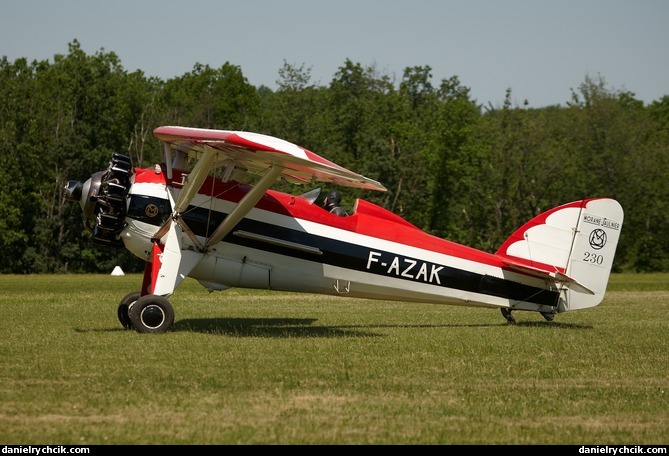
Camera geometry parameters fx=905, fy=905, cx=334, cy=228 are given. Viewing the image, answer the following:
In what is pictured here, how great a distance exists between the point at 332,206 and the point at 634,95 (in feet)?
331

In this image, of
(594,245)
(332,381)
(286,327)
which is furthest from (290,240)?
(594,245)

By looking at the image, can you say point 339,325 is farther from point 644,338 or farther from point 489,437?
point 489,437

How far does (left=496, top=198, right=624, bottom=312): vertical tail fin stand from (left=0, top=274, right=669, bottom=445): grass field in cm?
80

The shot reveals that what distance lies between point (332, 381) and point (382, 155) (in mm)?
51929

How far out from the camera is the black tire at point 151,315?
545 inches

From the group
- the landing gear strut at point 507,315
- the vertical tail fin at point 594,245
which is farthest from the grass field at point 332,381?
the vertical tail fin at point 594,245

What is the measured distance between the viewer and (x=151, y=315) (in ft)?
45.7

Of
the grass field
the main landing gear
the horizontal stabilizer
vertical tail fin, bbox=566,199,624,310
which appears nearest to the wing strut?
the main landing gear

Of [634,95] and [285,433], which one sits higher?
[634,95]

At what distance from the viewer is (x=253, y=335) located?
573 inches

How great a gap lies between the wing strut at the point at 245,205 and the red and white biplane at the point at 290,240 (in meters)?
0.02

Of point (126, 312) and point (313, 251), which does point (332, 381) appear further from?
point (126, 312)

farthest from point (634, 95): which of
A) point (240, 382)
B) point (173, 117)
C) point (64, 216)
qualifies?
point (240, 382)

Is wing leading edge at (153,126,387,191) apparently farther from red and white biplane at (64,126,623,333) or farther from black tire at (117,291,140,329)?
black tire at (117,291,140,329)
